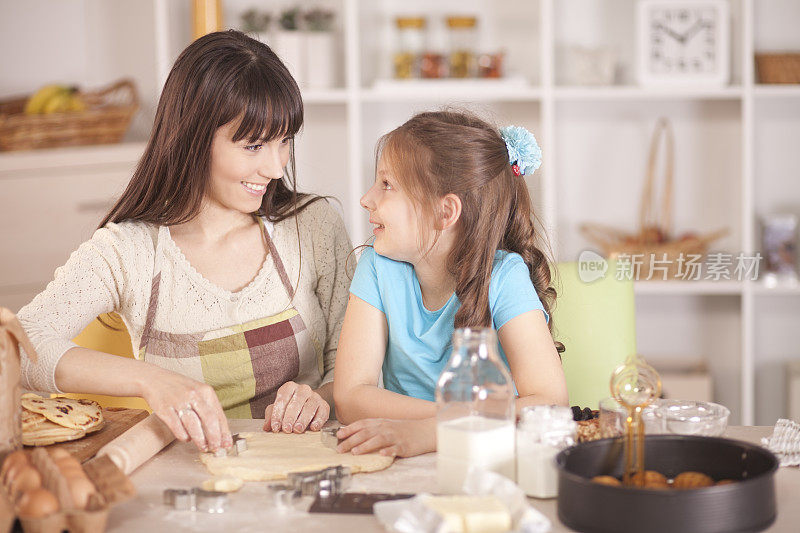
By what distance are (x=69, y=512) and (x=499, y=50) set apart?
2.80 meters

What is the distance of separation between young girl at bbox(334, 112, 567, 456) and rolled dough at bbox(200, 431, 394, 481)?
0.25m

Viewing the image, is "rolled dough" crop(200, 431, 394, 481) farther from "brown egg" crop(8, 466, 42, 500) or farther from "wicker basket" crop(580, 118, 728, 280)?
"wicker basket" crop(580, 118, 728, 280)

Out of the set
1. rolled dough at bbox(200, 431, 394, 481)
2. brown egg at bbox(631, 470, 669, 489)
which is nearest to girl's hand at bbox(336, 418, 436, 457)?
rolled dough at bbox(200, 431, 394, 481)

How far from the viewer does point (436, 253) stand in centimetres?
173

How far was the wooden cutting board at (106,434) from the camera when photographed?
1330 mm

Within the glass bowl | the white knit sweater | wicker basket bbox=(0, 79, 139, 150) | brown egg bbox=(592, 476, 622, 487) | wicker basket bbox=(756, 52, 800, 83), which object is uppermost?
wicker basket bbox=(756, 52, 800, 83)

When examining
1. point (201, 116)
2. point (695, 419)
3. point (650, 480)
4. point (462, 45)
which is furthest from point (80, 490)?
A: point (462, 45)

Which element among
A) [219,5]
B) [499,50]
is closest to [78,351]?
[219,5]

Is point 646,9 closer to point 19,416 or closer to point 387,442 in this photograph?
point 387,442

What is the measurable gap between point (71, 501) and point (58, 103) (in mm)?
2396

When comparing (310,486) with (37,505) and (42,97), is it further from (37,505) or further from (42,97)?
(42,97)

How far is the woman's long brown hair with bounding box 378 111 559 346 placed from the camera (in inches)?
66.6

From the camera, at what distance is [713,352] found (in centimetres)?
359

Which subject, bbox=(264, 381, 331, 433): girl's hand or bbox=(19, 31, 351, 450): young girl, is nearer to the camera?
bbox=(264, 381, 331, 433): girl's hand
